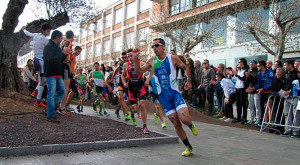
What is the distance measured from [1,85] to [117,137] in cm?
453

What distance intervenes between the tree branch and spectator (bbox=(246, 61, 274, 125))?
25.3 feet

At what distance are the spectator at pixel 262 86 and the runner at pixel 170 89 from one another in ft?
15.8

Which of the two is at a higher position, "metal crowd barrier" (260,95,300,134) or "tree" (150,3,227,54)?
"tree" (150,3,227,54)

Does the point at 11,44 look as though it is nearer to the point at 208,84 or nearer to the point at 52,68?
the point at 52,68

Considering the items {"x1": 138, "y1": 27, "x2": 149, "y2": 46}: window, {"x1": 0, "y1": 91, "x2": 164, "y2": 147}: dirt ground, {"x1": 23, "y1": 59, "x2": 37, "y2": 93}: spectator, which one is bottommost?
{"x1": 0, "y1": 91, "x2": 164, "y2": 147}: dirt ground

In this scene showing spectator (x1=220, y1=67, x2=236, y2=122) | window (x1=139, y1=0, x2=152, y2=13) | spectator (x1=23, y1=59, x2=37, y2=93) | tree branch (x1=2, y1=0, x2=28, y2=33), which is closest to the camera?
tree branch (x1=2, y1=0, x2=28, y2=33)

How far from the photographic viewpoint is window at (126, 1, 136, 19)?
41909 mm

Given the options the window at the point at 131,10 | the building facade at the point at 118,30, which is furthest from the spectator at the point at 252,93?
the window at the point at 131,10

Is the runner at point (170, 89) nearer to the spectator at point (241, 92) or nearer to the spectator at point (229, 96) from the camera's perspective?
the spectator at point (241, 92)

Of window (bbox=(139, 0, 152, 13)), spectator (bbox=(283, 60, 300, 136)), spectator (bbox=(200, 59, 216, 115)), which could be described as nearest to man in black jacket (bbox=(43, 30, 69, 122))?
spectator (bbox=(283, 60, 300, 136))

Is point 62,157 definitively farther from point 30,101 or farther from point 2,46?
point 2,46

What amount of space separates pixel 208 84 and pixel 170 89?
6.68m

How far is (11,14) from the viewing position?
342 inches

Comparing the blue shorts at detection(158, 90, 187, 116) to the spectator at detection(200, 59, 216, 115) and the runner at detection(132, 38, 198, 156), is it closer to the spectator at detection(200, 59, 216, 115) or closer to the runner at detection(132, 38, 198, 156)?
the runner at detection(132, 38, 198, 156)
